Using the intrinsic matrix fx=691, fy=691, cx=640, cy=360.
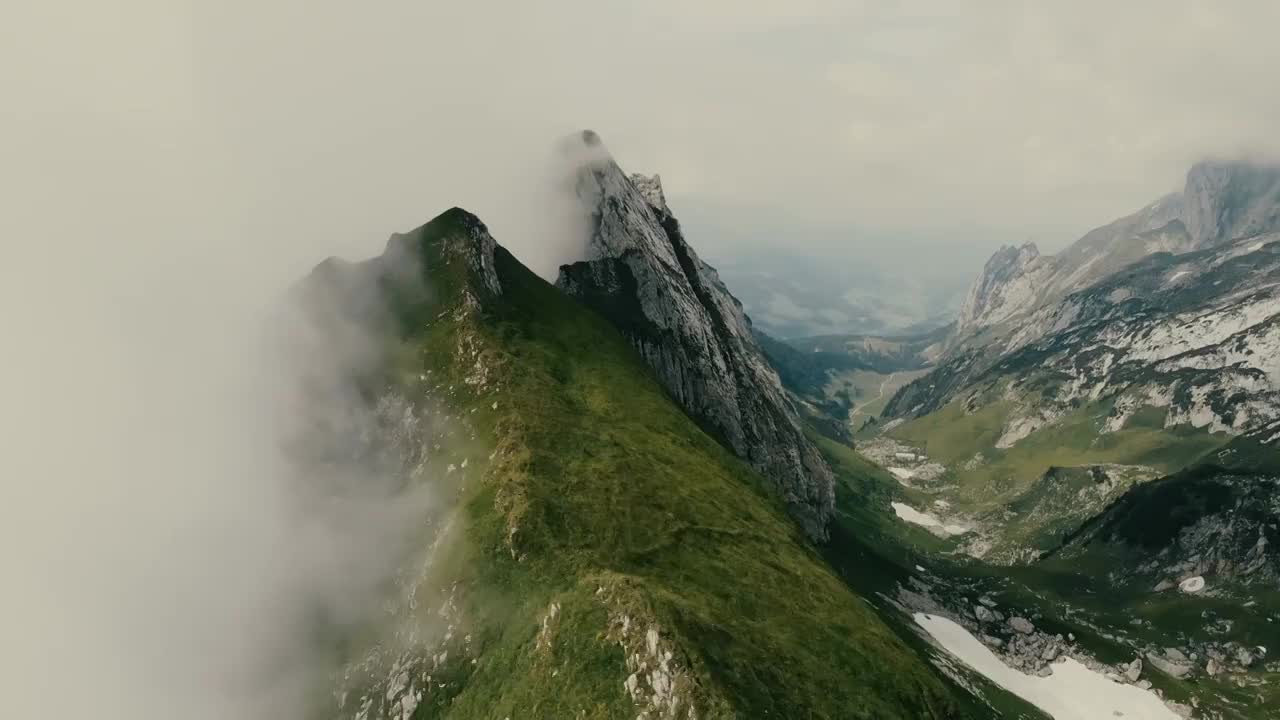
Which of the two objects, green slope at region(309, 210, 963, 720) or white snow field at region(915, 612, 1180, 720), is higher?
green slope at region(309, 210, 963, 720)

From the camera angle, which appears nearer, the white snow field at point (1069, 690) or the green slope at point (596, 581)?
the green slope at point (596, 581)

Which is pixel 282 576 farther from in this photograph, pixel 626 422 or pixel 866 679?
pixel 866 679

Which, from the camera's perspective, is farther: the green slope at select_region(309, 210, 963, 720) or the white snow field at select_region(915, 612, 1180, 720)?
the white snow field at select_region(915, 612, 1180, 720)

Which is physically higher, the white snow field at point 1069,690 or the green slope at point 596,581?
the green slope at point 596,581

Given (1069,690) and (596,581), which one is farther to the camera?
(1069,690)

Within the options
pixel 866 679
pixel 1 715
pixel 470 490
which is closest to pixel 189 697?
pixel 1 715
